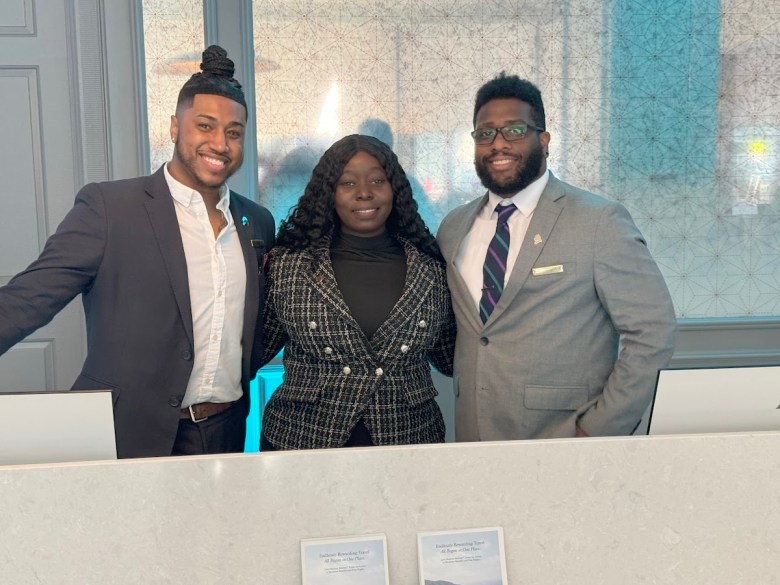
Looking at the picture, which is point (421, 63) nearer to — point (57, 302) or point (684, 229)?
point (684, 229)

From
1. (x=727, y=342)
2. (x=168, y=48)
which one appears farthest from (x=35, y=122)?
(x=727, y=342)

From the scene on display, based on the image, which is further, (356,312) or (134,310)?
(356,312)

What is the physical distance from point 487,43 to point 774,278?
1763mm

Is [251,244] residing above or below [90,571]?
above

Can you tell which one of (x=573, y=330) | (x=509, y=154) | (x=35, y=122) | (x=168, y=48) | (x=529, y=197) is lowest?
(x=573, y=330)

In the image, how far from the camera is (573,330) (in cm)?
193

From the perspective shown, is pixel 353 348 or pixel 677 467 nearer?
pixel 677 467

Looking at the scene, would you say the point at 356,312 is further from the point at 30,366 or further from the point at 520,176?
the point at 30,366

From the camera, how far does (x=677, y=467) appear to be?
1178 mm

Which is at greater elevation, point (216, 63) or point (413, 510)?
point (216, 63)

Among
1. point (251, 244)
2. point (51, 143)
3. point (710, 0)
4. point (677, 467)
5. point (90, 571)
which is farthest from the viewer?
point (710, 0)

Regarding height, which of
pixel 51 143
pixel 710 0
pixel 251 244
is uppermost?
pixel 710 0

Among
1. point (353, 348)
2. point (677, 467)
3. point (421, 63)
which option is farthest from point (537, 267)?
point (421, 63)

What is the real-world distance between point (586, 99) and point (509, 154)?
146 centimetres
